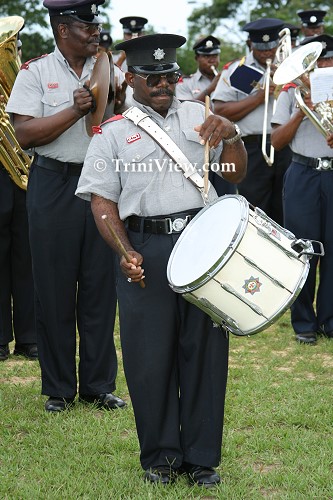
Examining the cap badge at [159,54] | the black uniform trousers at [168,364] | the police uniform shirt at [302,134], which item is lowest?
the police uniform shirt at [302,134]

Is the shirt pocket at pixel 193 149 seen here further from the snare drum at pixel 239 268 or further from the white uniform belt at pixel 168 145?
the snare drum at pixel 239 268

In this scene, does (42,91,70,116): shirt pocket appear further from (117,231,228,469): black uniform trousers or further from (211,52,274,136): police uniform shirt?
(211,52,274,136): police uniform shirt

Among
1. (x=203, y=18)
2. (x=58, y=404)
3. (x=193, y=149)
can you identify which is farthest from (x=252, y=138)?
(x=203, y=18)

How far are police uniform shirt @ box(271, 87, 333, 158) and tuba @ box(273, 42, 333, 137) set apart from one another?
233 millimetres

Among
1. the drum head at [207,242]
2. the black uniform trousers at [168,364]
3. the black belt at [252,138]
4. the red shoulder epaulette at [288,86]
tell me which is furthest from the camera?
the black belt at [252,138]

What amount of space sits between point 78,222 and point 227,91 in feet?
12.7

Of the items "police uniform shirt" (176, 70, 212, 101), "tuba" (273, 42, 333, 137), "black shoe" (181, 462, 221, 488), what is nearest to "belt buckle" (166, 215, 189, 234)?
"black shoe" (181, 462, 221, 488)

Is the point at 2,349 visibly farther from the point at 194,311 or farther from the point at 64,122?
the point at 194,311

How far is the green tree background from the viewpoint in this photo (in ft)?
65.8

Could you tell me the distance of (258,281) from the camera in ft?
14.6

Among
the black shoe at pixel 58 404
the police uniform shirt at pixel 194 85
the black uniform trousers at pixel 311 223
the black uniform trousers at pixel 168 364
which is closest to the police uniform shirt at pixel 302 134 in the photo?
the black uniform trousers at pixel 311 223

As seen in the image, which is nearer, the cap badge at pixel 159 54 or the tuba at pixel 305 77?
the cap badge at pixel 159 54

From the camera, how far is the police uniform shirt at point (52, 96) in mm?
5965

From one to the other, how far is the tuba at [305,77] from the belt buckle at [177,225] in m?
2.75
